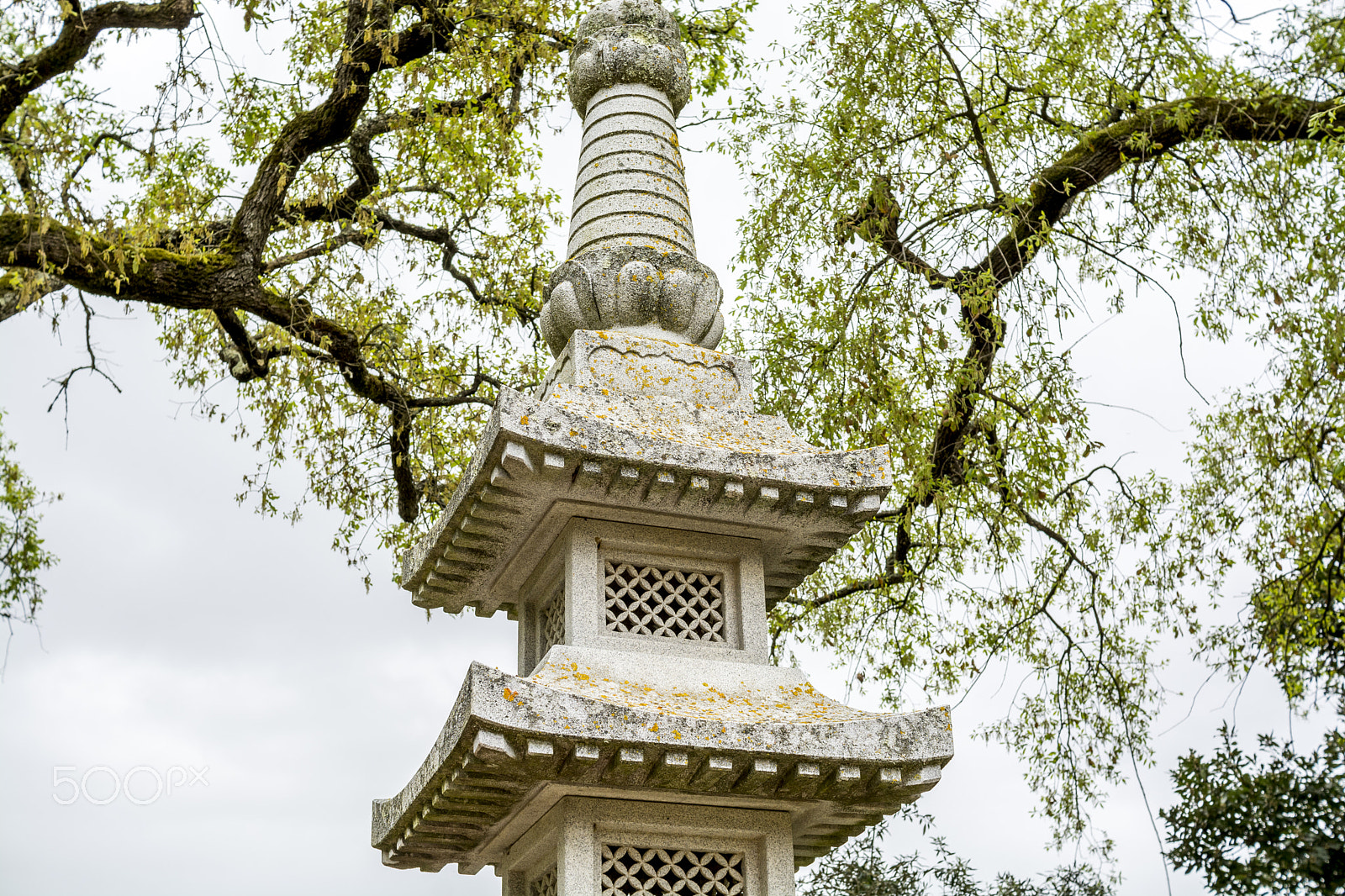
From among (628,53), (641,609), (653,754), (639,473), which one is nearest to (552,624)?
(641,609)

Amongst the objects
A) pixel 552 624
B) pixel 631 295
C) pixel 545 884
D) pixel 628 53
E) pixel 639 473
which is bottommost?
pixel 545 884

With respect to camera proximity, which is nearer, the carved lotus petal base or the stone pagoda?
the stone pagoda

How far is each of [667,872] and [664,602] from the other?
129cm

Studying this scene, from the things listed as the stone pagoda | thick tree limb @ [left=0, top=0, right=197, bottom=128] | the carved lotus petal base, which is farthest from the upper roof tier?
thick tree limb @ [left=0, top=0, right=197, bottom=128]

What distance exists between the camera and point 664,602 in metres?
6.20

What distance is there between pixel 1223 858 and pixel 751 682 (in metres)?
4.68

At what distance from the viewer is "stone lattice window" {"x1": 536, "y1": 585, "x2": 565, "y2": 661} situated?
6258 millimetres

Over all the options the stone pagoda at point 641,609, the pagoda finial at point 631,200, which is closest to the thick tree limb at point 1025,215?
the pagoda finial at point 631,200

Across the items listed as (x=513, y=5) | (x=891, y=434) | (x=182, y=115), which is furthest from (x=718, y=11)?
(x=182, y=115)

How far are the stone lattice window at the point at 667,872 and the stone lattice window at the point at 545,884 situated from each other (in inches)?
13.8

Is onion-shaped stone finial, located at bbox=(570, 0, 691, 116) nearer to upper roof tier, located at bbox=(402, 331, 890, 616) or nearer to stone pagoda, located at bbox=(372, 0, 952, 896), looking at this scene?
stone pagoda, located at bbox=(372, 0, 952, 896)

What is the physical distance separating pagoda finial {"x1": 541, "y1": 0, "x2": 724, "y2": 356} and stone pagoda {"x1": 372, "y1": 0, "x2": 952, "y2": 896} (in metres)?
0.02

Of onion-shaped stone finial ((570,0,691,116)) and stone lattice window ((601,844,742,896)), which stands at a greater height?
onion-shaped stone finial ((570,0,691,116))

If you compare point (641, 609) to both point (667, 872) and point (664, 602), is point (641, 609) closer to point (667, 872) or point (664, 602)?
point (664, 602)
